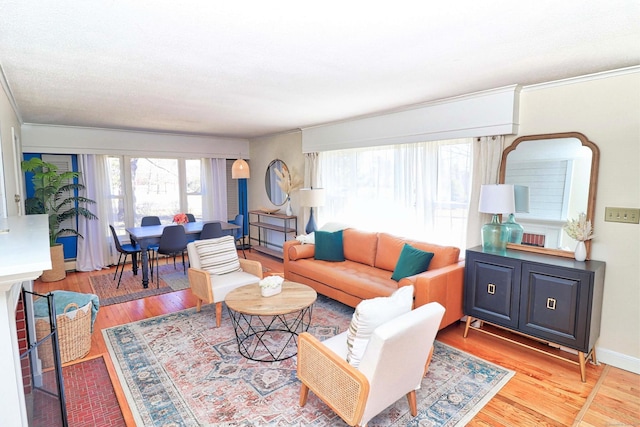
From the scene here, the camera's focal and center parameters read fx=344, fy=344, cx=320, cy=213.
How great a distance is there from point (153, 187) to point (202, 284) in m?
3.59

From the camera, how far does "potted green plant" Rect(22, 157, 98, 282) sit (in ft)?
15.9

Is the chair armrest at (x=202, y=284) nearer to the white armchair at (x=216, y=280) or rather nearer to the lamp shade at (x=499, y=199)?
the white armchair at (x=216, y=280)

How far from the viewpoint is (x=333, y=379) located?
1965 millimetres

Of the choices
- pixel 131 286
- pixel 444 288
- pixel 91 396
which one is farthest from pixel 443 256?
pixel 131 286

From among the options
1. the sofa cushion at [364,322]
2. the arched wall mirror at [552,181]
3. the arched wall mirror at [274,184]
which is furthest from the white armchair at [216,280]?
the arched wall mirror at [552,181]

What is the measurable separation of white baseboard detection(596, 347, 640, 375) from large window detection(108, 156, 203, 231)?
6372mm

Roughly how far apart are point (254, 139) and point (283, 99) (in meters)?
3.79

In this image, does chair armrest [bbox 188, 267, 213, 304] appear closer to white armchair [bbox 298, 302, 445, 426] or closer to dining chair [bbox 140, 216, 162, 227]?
white armchair [bbox 298, 302, 445, 426]

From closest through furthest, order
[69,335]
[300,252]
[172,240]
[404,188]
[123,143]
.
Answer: [69,335] → [404,188] → [300,252] → [172,240] → [123,143]

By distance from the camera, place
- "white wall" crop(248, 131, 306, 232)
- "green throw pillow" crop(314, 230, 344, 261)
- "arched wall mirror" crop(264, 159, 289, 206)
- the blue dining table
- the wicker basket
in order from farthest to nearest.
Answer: "arched wall mirror" crop(264, 159, 289, 206) → "white wall" crop(248, 131, 306, 232) → the blue dining table → "green throw pillow" crop(314, 230, 344, 261) → the wicker basket

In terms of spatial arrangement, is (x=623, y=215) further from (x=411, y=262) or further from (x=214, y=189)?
(x=214, y=189)

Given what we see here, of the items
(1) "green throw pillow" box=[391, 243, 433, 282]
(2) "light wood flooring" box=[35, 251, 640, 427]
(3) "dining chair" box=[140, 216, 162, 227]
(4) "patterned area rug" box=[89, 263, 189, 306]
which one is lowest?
(2) "light wood flooring" box=[35, 251, 640, 427]

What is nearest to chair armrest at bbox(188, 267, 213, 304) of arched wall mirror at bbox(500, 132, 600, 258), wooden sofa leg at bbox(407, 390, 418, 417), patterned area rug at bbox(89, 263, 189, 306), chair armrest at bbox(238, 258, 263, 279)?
chair armrest at bbox(238, 258, 263, 279)

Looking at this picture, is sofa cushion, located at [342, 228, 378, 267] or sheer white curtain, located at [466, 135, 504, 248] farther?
sofa cushion, located at [342, 228, 378, 267]
